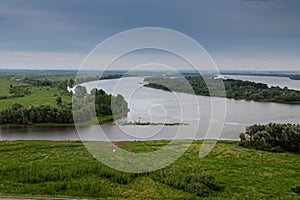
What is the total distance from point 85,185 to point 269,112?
26269mm

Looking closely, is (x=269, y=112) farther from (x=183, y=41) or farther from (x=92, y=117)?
(x=183, y=41)

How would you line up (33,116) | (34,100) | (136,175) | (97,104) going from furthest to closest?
(34,100) → (97,104) → (33,116) → (136,175)

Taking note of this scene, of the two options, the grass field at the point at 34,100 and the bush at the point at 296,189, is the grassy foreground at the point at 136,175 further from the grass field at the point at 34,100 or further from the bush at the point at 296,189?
the grass field at the point at 34,100


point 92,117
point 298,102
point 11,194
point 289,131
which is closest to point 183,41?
point 11,194

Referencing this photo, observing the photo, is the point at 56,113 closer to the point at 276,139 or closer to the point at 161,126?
the point at 161,126

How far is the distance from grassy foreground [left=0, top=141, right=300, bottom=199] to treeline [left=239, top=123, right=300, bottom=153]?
1044mm

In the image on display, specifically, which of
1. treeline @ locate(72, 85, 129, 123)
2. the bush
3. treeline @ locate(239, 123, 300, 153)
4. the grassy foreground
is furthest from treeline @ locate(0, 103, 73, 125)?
the bush

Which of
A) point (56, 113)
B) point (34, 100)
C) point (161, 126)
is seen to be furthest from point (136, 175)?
point (34, 100)

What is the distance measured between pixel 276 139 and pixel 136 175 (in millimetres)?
9658

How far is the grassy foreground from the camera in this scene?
10.6 metres

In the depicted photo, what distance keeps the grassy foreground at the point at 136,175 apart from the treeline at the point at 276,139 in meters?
1.04

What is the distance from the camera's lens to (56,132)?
24.1 metres

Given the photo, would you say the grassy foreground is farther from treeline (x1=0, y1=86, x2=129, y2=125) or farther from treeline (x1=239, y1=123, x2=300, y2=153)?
treeline (x1=0, y1=86, x2=129, y2=125)

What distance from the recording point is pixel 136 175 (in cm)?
1226
